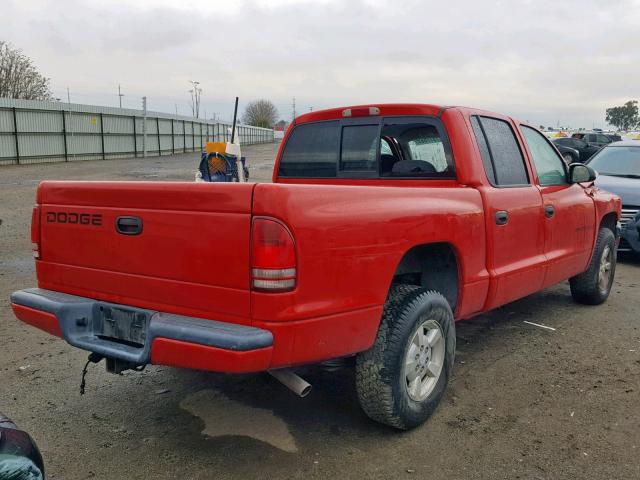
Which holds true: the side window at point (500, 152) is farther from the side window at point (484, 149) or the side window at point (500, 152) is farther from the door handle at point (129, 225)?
the door handle at point (129, 225)

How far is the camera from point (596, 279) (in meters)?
5.87

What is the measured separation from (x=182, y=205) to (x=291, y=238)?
0.57 m

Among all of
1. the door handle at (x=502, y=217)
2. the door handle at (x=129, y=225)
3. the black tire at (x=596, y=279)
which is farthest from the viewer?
the black tire at (x=596, y=279)

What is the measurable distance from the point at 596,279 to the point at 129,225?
4.70 meters

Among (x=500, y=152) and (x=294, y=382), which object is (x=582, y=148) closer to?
(x=500, y=152)

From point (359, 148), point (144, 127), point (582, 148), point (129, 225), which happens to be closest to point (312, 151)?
point (359, 148)

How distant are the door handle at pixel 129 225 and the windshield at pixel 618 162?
835 cm

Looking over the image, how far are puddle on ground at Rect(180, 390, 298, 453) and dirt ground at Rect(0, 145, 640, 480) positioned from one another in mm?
11

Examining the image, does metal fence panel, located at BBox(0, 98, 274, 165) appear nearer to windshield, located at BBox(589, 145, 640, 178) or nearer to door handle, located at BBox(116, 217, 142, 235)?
windshield, located at BBox(589, 145, 640, 178)

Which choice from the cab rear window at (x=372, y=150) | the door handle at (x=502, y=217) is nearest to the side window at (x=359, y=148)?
the cab rear window at (x=372, y=150)

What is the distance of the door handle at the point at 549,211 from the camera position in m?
4.65

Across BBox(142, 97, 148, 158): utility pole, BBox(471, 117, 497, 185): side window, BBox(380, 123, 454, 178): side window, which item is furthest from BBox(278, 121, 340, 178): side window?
BBox(142, 97, 148, 158): utility pole

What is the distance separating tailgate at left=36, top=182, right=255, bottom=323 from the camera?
2.66 meters

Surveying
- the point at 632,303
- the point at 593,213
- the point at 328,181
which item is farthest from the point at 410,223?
the point at 632,303
